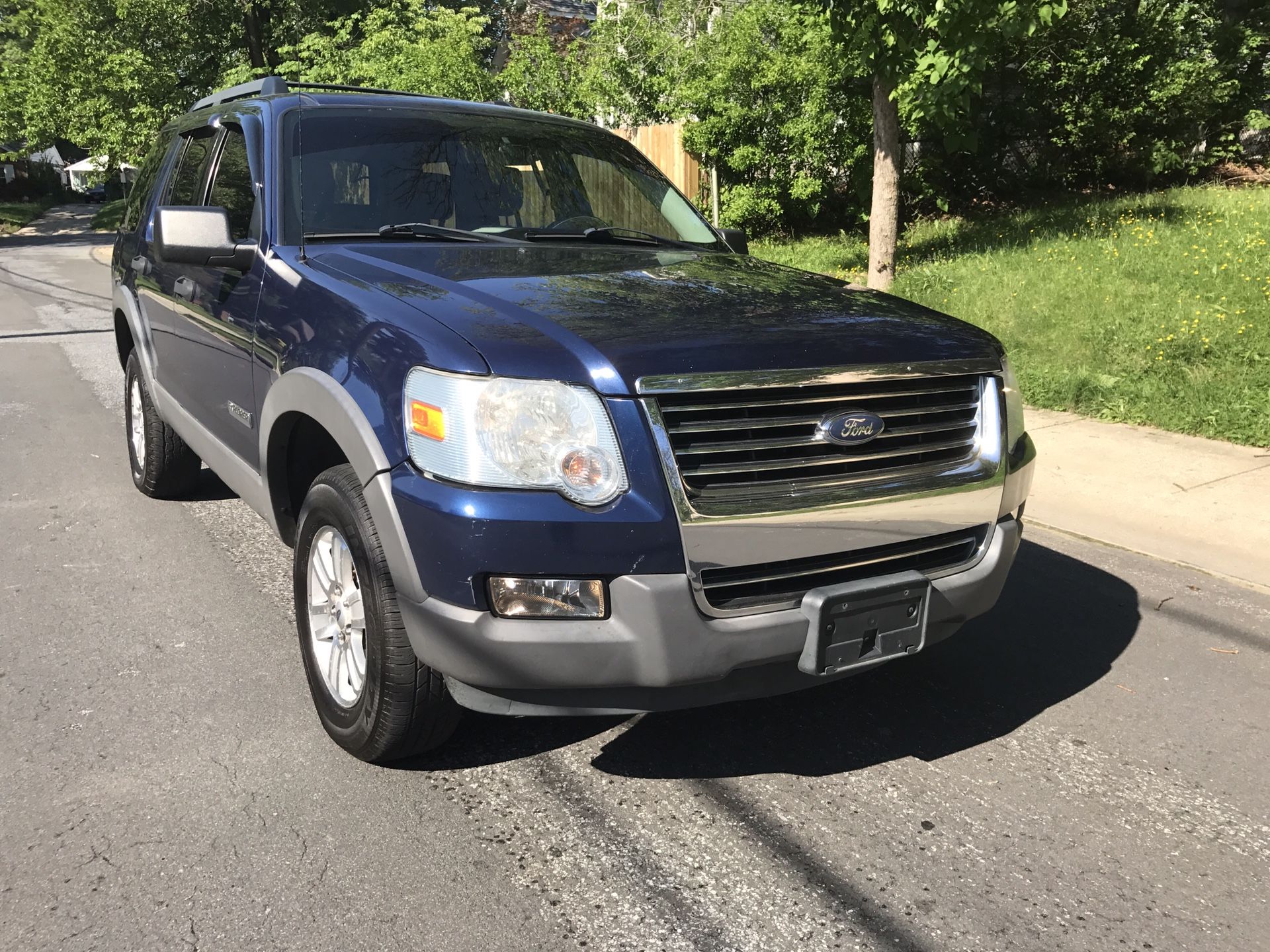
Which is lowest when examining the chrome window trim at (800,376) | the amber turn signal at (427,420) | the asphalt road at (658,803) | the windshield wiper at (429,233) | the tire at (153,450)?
the asphalt road at (658,803)

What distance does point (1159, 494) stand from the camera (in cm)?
608

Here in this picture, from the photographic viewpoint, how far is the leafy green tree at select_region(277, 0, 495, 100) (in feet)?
60.3

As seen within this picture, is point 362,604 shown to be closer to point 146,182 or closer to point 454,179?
point 454,179

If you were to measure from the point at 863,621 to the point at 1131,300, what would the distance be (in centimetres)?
761

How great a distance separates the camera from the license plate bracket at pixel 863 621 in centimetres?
270

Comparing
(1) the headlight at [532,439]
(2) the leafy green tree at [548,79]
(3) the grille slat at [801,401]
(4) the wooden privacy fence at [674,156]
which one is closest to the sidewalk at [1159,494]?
(3) the grille slat at [801,401]

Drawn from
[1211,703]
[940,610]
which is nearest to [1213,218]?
[1211,703]

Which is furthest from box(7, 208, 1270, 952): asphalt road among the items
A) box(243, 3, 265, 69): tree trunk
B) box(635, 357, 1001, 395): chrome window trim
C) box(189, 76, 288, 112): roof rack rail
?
box(243, 3, 265, 69): tree trunk

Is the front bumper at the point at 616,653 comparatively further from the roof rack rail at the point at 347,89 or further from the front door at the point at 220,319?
the roof rack rail at the point at 347,89

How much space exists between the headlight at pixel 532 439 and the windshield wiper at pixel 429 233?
1.38 m

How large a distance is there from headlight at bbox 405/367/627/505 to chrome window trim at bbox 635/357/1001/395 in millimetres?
154

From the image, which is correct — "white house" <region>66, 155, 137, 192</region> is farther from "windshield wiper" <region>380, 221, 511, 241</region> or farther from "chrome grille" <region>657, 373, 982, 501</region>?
"chrome grille" <region>657, 373, 982, 501</region>

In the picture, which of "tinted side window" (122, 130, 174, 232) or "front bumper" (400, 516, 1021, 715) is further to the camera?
"tinted side window" (122, 130, 174, 232)

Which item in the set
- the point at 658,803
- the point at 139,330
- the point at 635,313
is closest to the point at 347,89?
the point at 139,330
